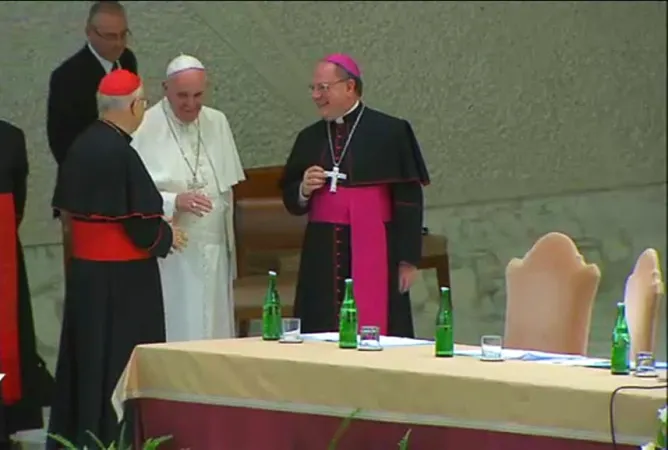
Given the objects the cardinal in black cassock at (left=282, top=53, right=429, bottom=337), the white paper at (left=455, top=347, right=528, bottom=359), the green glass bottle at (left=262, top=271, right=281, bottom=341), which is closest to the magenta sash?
the cardinal in black cassock at (left=282, top=53, right=429, bottom=337)

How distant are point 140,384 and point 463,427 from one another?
3.77ft

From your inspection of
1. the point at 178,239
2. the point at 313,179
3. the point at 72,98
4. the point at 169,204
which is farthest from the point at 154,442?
the point at 72,98

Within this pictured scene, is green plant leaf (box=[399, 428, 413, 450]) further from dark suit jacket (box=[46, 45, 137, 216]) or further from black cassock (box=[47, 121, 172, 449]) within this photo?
dark suit jacket (box=[46, 45, 137, 216])

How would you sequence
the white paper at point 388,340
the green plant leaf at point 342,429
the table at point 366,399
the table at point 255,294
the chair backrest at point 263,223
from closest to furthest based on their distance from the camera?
the table at point 366,399 → the green plant leaf at point 342,429 → the white paper at point 388,340 → the table at point 255,294 → the chair backrest at point 263,223

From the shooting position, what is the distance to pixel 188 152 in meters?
6.57

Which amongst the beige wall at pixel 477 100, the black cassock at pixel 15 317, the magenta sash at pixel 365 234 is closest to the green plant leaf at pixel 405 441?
the magenta sash at pixel 365 234

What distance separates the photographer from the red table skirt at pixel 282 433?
4.43m

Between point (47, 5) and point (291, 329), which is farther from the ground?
point (47, 5)

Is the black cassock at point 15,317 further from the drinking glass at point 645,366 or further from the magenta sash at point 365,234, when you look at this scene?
the drinking glass at point 645,366

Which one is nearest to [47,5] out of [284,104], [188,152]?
[284,104]

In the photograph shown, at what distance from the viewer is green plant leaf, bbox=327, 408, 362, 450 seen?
452 cm

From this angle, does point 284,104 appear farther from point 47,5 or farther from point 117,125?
point 117,125

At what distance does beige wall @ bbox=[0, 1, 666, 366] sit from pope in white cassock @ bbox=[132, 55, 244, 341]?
1375 mm

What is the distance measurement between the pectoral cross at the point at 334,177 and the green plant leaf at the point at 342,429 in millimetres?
1883
